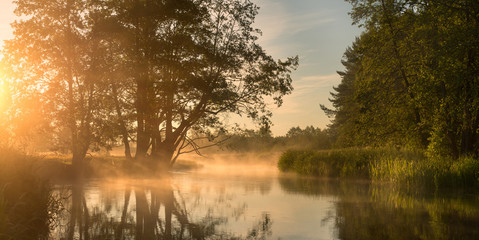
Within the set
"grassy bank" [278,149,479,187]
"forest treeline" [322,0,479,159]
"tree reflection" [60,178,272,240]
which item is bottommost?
"tree reflection" [60,178,272,240]

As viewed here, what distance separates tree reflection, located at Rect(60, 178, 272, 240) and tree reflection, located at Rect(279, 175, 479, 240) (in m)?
2.66

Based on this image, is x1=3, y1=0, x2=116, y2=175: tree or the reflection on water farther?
x1=3, y1=0, x2=116, y2=175: tree

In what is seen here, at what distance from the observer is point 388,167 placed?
23.3 meters

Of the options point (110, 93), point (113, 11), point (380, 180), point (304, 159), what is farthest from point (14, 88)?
point (380, 180)

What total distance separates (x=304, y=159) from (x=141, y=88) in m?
13.5

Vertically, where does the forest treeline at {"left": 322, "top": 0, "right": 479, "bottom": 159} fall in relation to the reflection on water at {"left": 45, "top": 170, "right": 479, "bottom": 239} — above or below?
above

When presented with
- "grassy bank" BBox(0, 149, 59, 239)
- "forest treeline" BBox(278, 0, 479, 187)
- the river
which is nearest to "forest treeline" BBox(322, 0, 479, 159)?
"forest treeline" BBox(278, 0, 479, 187)

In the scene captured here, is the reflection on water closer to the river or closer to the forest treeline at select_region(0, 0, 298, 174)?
the river

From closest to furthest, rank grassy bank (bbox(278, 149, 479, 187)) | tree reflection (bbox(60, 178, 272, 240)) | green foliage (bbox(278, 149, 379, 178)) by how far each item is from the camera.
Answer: tree reflection (bbox(60, 178, 272, 240))
grassy bank (bbox(278, 149, 479, 187))
green foliage (bbox(278, 149, 379, 178))

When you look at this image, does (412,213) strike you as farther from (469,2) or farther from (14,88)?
(14,88)

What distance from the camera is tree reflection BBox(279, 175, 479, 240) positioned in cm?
1037

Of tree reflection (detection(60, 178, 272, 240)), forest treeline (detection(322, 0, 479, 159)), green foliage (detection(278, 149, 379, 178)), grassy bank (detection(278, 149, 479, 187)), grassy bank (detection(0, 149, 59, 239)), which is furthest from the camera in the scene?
green foliage (detection(278, 149, 379, 178))

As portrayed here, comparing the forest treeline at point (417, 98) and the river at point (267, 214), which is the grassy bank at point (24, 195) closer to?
the river at point (267, 214)

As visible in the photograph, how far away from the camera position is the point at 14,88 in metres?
28.5
